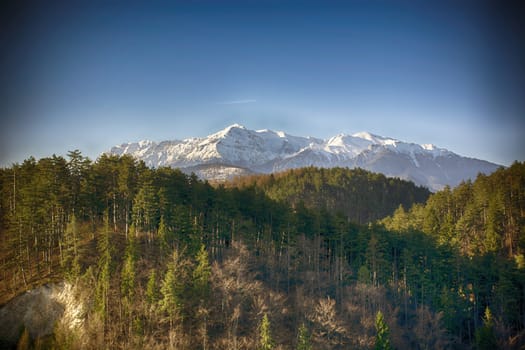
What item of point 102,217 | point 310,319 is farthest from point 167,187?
point 310,319

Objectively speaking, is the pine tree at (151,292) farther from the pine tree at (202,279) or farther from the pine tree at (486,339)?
the pine tree at (486,339)

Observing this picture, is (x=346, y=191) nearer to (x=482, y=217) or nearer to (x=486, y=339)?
(x=482, y=217)

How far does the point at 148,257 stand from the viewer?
4981cm

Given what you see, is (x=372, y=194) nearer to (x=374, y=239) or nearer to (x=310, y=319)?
(x=374, y=239)

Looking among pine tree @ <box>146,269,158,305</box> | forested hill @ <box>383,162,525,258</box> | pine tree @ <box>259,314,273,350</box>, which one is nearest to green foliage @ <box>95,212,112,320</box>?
pine tree @ <box>146,269,158,305</box>

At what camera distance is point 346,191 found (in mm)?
150000

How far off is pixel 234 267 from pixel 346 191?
111 m

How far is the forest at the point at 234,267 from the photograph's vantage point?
42.0 meters

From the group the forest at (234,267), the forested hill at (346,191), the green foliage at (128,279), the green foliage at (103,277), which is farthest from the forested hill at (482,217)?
the green foliage at (103,277)

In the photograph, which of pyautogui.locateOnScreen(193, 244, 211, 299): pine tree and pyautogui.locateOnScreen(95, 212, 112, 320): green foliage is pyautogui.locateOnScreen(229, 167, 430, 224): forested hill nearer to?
pyautogui.locateOnScreen(193, 244, 211, 299): pine tree

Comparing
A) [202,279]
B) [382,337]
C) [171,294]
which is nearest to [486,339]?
[382,337]

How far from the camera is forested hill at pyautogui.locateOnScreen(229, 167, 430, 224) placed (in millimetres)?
135375

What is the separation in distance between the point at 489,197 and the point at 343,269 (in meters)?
50.7

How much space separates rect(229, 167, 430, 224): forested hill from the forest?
172ft
